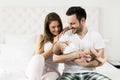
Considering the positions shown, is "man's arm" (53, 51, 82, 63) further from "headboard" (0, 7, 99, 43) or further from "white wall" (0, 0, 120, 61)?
"white wall" (0, 0, 120, 61)

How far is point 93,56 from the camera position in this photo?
1.93 meters

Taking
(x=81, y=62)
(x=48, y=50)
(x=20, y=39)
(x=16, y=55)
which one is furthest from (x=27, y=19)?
(x=81, y=62)

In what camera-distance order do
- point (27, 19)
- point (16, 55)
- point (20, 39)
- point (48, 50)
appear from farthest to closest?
point (27, 19), point (20, 39), point (16, 55), point (48, 50)

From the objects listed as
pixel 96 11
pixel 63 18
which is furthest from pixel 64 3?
pixel 96 11

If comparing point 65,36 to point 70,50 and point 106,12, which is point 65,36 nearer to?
point 70,50

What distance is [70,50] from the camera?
194 cm

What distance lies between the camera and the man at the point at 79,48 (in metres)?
1.93

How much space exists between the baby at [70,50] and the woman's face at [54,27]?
26 centimetres

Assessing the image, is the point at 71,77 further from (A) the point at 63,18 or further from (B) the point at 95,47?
(A) the point at 63,18

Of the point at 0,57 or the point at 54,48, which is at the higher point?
the point at 54,48

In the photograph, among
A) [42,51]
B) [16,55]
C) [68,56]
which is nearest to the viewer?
[68,56]

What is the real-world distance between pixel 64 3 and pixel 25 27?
0.74 meters

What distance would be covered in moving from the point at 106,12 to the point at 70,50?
2108 mm

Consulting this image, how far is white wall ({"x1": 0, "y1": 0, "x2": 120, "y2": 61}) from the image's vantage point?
150 inches
